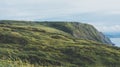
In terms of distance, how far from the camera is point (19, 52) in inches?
6580

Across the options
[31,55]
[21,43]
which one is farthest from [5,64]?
[21,43]

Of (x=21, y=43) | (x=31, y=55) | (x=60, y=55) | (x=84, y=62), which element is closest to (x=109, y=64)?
(x=84, y=62)

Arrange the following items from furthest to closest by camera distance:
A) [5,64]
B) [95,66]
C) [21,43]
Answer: [21,43], [95,66], [5,64]

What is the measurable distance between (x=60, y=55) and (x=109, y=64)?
21.9 meters

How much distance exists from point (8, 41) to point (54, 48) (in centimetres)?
2483

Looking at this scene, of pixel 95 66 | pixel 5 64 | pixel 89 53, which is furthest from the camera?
pixel 89 53

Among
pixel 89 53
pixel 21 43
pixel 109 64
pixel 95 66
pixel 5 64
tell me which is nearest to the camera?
pixel 5 64

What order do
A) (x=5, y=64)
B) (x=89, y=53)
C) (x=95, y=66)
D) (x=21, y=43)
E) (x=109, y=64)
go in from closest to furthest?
(x=5, y=64) → (x=95, y=66) → (x=109, y=64) → (x=89, y=53) → (x=21, y=43)

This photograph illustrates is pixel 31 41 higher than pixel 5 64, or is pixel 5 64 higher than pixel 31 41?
pixel 5 64

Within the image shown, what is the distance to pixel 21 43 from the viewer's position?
192 m

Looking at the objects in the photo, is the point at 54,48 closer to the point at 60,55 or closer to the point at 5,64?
the point at 60,55

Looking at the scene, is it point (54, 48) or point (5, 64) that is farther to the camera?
point (54, 48)

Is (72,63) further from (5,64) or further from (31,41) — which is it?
(5,64)

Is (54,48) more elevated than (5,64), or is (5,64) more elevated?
(5,64)
